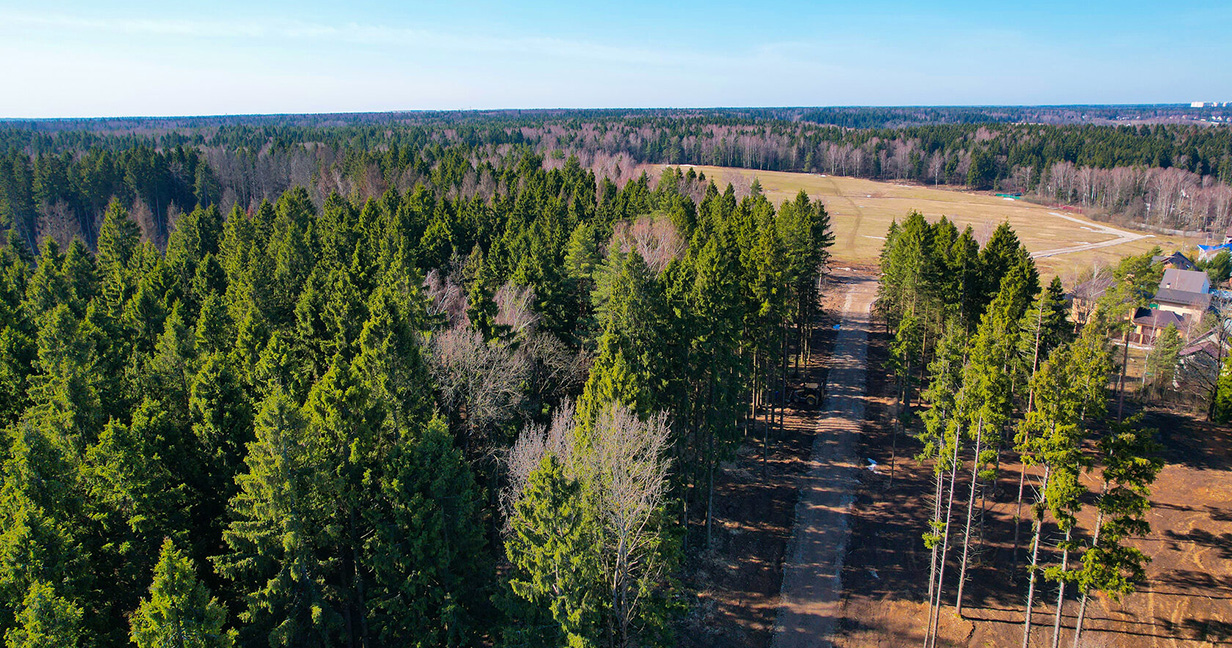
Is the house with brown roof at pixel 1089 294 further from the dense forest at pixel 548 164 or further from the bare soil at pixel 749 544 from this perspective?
the dense forest at pixel 548 164

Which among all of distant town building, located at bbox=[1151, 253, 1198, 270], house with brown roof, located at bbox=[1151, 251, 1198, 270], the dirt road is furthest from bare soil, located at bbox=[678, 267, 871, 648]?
distant town building, located at bbox=[1151, 253, 1198, 270]

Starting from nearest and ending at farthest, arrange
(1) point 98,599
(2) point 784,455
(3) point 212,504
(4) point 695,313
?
(1) point 98,599, (3) point 212,504, (4) point 695,313, (2) point 784,455

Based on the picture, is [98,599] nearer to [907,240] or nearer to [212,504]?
[212,504]

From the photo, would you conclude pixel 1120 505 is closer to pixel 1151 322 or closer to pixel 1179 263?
pixel 1151 322

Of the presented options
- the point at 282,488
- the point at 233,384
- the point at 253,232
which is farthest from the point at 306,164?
the point at 282,488

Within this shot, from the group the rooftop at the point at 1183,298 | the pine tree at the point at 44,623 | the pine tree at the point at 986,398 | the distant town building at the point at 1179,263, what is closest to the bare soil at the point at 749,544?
the pine tree at the point at 986,398

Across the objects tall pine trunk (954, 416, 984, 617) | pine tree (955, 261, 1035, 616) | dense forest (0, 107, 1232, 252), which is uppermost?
dense forest (0, 107, 1232, 252)

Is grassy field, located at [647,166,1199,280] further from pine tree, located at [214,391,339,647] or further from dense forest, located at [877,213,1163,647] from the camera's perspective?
pine tree, located at [214,391,339,647]
